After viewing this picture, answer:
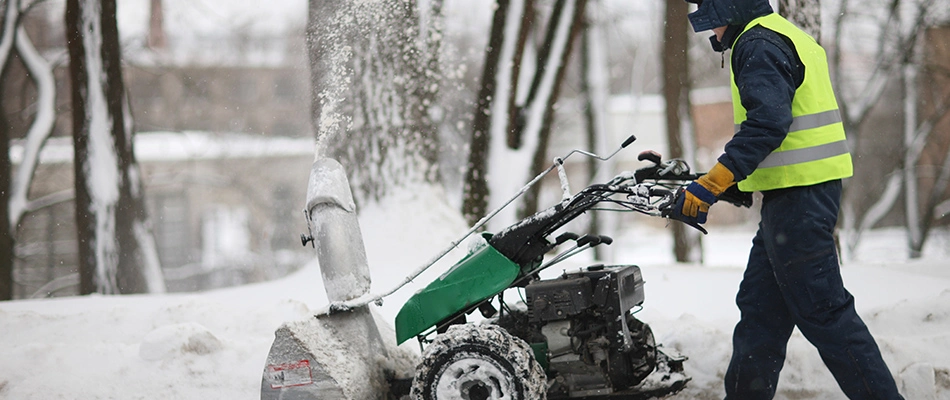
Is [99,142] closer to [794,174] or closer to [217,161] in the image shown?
[794,174]

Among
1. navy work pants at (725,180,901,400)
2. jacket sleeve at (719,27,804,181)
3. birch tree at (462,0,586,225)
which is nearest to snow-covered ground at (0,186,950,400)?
navy work pants at (725,180,901,400)

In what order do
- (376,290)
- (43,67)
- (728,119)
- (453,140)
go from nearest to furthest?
(376,290) → (453,140) → (43,67) → (728,119)

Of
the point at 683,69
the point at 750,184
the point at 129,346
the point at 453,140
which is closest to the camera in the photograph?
the point at 750,184

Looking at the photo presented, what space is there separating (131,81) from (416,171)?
28312 mm

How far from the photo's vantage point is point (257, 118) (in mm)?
33625

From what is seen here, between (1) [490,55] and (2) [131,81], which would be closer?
(1) [490,55]

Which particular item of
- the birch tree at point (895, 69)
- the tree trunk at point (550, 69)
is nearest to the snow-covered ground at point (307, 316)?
the tree trunk at point (550, 69)

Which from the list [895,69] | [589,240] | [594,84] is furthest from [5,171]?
[895,69]

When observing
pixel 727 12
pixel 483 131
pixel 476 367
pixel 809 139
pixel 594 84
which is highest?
pixel 594 84

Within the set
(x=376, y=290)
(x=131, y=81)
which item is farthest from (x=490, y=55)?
(x=131, y=81)

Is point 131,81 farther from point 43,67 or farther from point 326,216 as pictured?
point 326,216

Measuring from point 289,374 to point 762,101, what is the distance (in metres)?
2.33

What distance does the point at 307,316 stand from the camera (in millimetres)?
4039

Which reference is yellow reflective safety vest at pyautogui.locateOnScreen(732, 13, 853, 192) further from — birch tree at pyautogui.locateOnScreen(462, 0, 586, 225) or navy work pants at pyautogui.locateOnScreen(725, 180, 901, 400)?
birch tree at pyautogui.locateOnScreen(462, 0, 586, 225)
